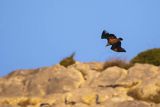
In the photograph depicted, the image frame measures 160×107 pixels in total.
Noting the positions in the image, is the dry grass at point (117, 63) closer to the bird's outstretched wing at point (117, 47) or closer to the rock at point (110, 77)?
the rock at point (110, 77)

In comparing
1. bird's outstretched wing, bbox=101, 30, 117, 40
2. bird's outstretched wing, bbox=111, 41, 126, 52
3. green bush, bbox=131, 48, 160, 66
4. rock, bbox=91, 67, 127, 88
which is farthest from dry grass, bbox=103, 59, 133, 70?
bird's outstretched wing, bbox=111, 41, 126, 52

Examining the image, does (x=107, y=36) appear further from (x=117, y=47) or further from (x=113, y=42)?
(x=117, y=47)

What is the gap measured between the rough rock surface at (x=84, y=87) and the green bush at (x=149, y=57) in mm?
2852

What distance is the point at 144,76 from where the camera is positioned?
97.6 ft

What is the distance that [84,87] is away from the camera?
1184 inches

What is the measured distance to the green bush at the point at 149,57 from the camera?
34156mm

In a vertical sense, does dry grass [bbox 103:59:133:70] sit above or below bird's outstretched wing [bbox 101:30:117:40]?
above

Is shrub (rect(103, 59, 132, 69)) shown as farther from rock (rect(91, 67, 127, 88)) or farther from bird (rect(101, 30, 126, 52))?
bird (rect(101, 30, 126, 52))

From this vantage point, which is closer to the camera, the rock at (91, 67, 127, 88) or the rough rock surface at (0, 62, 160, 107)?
the rough rock surface at (0, 62, 160, 107)

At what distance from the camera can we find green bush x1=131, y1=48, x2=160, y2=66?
1345 inches

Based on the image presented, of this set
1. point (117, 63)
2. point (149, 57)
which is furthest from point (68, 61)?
point (149, 57)

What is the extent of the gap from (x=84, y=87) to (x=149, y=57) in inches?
280

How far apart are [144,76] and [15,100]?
8645 mm

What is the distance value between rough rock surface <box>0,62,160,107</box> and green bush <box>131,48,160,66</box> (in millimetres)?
2852
